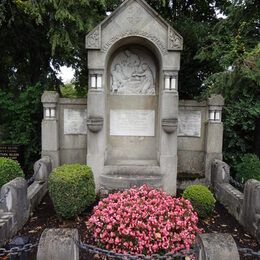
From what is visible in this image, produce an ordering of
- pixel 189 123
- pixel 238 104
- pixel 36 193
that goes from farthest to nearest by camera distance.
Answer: pixel 189 123, pixel 238 104, pixel 36 193

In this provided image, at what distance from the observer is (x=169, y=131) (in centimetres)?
592

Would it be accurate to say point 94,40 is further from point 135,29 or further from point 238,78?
point 238,78

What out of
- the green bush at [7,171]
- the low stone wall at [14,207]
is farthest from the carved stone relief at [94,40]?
the low stone wall at [14,207]

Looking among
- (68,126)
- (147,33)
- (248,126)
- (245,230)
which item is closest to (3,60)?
(68,126)

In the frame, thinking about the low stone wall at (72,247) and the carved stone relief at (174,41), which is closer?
the low stone wall at (72,247)

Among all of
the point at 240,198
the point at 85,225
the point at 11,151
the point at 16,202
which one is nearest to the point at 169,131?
the point at 240,198

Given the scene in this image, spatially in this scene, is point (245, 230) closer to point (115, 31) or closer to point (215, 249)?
point (215, 249)

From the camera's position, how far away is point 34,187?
5.64 metres

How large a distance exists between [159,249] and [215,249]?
0.98 meters

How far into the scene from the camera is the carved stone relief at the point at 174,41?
19.0ft

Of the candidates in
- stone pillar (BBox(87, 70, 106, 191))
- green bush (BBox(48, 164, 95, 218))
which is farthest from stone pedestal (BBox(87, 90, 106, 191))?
green bush (BBox(48, 164, 95, 218))

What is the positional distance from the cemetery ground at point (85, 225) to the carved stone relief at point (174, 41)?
387 cm

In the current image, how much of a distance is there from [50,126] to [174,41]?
3905 mm

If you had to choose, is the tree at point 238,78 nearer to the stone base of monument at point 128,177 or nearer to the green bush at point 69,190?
the stone base of monument at point 128,177
